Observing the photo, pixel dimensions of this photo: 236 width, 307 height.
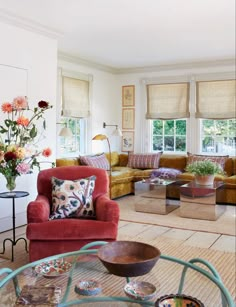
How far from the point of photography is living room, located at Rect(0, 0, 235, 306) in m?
4.37

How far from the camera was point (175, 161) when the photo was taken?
23.3 ft

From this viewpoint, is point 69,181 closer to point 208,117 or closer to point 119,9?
point 119,9

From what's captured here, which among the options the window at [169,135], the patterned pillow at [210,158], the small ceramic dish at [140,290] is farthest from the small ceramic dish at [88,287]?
the window at [169,135]

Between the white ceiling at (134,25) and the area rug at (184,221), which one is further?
the area rug at (184,221)

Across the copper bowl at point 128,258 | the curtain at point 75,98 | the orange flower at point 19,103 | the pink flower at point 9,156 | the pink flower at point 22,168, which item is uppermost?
the curtain at point 75,98

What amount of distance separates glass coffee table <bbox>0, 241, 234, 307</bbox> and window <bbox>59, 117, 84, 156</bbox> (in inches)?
175

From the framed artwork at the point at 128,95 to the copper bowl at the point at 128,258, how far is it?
6.21 m

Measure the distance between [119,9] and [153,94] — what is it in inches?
142

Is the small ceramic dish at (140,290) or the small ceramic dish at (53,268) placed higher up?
the small ceramic dish at (53,268)

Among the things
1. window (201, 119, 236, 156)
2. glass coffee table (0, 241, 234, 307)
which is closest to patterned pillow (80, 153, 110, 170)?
window (201, 119, 236, 156)

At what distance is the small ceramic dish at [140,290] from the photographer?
183 centimetres

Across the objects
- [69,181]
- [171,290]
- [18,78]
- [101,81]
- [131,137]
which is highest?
[101,81]

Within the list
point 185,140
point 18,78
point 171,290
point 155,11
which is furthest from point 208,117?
point 171,290

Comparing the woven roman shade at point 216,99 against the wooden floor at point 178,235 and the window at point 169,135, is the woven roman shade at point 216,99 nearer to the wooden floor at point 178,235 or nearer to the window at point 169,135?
the window at point 169,135
